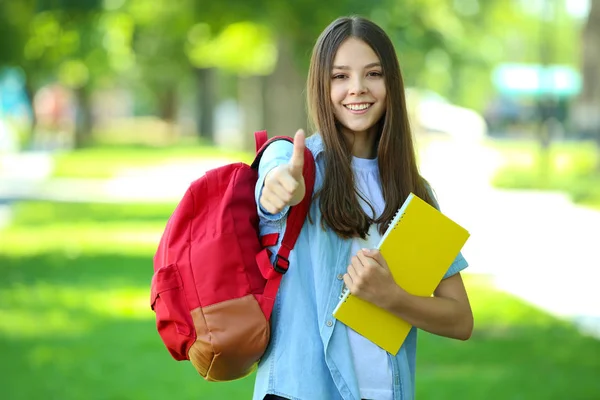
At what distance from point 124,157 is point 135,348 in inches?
1101

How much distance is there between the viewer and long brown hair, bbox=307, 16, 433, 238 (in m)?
2.88

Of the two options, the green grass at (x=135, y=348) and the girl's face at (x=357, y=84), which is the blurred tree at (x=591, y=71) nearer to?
the green grass at (x=135, y=348)

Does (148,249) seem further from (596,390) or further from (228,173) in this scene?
(228,173)

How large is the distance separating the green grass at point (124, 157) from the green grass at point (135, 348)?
1511 centimetres

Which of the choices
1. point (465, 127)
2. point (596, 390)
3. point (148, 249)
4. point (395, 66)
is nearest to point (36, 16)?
point (148, 249)

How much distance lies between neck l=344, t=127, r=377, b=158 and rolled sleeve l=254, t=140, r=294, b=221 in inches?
9.0

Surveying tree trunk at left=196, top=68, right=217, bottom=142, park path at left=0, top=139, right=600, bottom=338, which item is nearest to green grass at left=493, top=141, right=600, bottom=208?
park path at left=0, top=139, right=600, bottom=338

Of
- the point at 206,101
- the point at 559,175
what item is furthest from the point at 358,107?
the point at 206,101

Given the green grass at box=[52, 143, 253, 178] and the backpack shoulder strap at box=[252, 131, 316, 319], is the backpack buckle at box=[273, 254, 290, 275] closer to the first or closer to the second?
the backpack shoulder strap at box=[252, 131, 316, 319]

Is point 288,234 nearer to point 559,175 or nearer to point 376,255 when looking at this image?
point 376,255

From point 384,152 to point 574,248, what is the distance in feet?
37.2

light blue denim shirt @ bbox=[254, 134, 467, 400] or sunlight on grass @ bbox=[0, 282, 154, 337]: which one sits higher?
light blue denim shirt @ bbox=[254, 134, 467, 400]

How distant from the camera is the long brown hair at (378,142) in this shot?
2881 millimetres

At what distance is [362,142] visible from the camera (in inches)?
119
